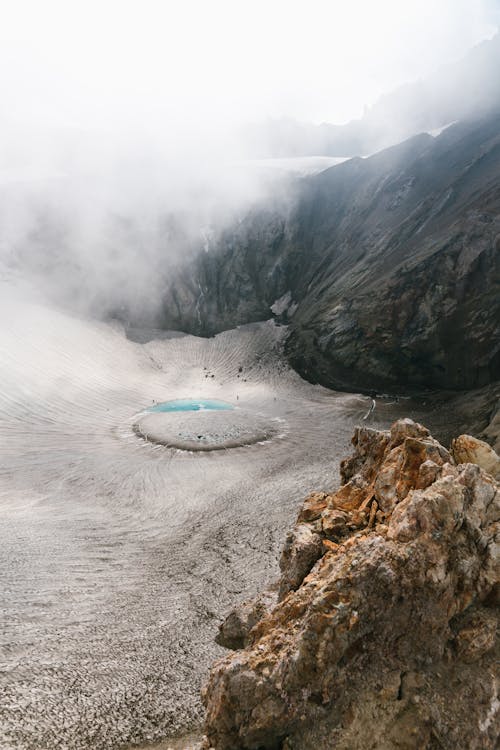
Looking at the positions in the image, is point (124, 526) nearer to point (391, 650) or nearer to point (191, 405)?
point (391, 650)

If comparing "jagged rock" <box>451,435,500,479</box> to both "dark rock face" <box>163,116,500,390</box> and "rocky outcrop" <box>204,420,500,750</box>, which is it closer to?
"rocky outcrop" <box>204,420,500,750</box>

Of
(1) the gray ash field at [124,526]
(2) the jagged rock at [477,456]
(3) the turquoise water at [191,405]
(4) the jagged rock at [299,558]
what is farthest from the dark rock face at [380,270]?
(4) the jagged rock at [299,558]

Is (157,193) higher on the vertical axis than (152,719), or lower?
higher

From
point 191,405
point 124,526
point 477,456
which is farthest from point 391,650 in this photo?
point 191,405

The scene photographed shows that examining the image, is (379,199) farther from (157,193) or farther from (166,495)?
(166,495)

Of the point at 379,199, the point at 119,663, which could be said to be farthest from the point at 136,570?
the point at 379,199

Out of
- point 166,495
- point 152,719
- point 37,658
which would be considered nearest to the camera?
point 152,719
